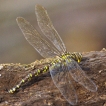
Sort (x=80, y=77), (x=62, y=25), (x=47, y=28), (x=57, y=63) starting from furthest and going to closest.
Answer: (x=62, y=25), (x=47, y=28), (x=57, y=63), (x=80, y=77)

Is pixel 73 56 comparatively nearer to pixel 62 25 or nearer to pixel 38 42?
pixel 38 42

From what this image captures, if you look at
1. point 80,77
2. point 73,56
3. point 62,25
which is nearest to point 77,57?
point 73,56

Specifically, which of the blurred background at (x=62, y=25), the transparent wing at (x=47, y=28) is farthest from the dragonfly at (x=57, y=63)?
the blurred background at (x=62, y=25)

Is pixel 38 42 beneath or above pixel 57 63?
above

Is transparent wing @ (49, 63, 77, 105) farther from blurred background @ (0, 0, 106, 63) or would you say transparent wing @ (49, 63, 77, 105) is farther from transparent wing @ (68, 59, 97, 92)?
blurred background @ (0, 0, 106, 63)

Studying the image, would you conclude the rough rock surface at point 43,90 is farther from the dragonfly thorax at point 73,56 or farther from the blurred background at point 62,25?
the blurred background at point 62,25

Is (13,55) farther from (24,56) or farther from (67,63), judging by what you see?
(67,63)

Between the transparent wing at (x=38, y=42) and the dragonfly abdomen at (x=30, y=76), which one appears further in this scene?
the transparent wing at (x=38, y=42)

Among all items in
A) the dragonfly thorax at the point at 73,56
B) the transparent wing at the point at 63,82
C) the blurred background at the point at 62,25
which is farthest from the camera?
the blurred background at the point at 62,25
